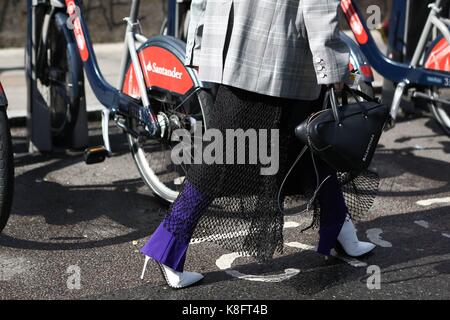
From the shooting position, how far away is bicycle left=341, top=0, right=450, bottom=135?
5539mm

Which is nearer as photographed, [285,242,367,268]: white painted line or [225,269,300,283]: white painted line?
[225,269,300,283]: white painted line

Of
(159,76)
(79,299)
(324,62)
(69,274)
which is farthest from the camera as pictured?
(159,76)

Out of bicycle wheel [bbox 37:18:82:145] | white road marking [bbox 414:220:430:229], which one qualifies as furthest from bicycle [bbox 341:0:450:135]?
bicycle wheel [bbox 37:18:82:145]

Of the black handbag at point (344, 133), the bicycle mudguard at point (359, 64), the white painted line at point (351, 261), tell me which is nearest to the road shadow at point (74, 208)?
the white painted line at point (351, 261)

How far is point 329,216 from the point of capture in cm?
371

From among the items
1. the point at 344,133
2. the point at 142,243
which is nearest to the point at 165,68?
the point at 142,243

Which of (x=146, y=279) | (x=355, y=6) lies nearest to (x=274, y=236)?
(x=146, y=279)

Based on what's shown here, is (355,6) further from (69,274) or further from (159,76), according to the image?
(69,274)

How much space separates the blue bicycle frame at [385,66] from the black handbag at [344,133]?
222 centimetres

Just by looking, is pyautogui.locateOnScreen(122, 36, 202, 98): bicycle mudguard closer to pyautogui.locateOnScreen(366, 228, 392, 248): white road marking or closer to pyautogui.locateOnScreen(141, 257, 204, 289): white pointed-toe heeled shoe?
pyautogui.locateOnScreen(141, 257, 204, 289): white pointed-toe heeled shoe

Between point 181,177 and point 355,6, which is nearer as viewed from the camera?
point 181,177

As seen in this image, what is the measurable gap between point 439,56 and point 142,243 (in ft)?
8.89

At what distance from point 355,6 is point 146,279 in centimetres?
274

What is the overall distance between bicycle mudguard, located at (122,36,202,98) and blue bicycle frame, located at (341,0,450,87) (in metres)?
1.57
